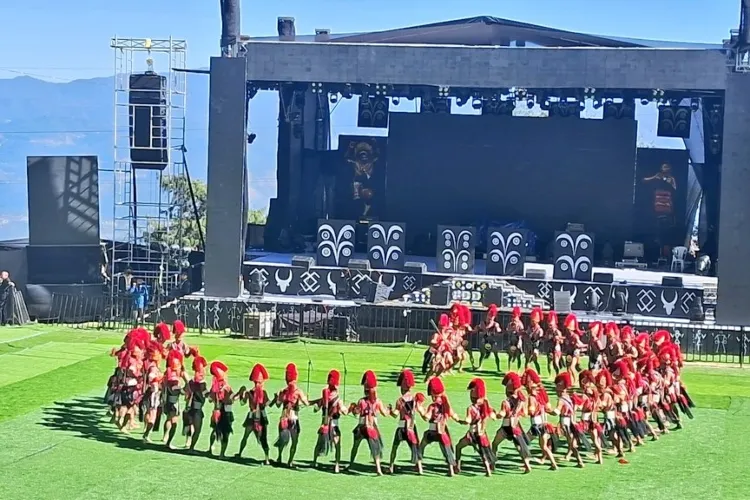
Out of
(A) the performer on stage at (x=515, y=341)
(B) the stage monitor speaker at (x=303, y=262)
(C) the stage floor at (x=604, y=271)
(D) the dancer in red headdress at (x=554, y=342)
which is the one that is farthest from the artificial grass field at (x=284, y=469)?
(B) the stage monitor speaker at (x=303, y=262)

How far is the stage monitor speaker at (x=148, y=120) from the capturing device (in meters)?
37.5

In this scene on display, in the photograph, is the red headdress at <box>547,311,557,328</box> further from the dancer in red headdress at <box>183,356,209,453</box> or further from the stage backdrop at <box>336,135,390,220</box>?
the stage backdrop at <box>336,135,390,220</box>

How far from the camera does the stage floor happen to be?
40.1 metres

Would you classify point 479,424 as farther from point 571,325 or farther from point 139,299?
point 139,299

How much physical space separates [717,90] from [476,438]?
23.7 meters

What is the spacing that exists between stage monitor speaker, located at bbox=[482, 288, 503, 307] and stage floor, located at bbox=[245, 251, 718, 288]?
340cm

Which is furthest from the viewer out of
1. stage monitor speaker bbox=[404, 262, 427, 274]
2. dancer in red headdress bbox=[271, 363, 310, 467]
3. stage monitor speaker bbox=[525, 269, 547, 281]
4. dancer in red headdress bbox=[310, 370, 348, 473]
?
stage monitor speaker bbox=[404, 262, 427, 274]

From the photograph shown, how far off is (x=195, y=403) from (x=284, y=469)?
1869mm

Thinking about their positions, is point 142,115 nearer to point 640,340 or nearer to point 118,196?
point 118,196

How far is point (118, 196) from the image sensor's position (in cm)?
3891

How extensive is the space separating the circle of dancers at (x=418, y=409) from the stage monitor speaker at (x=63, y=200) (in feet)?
54.5

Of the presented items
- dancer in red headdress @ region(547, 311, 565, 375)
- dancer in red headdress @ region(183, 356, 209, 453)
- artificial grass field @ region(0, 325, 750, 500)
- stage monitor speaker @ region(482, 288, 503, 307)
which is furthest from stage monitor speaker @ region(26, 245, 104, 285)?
dancer in red headdress @ region(183, 356, 209, 453)

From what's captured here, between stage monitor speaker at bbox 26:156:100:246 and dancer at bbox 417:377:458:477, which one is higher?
stage monitor speaker at bbox 26:156:100:246

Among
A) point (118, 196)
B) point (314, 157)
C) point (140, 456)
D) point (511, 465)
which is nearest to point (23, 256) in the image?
point (118, 196)
